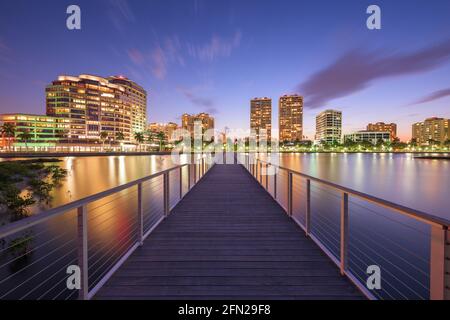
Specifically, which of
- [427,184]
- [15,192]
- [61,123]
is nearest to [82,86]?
[61,123]

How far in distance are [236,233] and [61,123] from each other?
329 feet

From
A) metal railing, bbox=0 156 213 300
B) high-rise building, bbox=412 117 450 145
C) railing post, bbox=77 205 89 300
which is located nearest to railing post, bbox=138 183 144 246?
metal railing, bbox=0 156 213 300

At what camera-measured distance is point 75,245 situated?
819 cm

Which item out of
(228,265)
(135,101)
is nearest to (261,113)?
(135,101)

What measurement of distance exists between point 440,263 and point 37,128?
103 m

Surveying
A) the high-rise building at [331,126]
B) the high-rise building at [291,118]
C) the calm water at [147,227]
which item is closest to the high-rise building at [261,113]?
the high-rise building at [291,118]

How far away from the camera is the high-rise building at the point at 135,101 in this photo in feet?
363

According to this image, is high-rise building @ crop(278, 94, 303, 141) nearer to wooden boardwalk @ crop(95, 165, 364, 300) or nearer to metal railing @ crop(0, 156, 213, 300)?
metal railing @ crop(0, 156, 213, 300)

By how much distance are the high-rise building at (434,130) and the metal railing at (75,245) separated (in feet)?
641

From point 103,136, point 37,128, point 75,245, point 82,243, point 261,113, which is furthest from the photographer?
point 261,113

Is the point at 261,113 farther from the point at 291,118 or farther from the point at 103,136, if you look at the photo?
the point at 103,136
